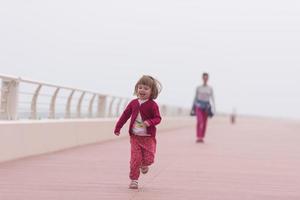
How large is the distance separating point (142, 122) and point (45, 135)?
5.96 meters

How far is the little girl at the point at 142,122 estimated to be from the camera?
8812 mm

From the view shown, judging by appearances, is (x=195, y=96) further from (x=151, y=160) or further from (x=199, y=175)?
(x=151, y=160)

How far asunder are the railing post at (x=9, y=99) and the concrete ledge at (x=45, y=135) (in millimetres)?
198

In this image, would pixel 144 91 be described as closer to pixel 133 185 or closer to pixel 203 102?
pixel 133 185

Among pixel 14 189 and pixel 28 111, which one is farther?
pixel 28 111

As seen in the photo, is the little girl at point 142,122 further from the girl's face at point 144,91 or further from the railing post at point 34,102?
the railing post at point 34,102

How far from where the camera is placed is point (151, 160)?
29.8 ft

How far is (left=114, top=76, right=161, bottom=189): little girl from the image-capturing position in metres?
8.81

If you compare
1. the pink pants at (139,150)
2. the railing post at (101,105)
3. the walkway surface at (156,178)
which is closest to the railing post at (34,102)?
the walkway surface at (156,178)

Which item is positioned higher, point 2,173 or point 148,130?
point 148,130

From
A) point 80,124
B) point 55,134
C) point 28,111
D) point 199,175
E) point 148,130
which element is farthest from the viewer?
point 80,124

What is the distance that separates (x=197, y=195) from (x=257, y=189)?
3.76 feet

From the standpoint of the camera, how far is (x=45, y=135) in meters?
14.6

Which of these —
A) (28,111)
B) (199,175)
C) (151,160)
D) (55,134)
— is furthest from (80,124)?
(151,160)
